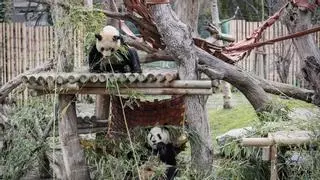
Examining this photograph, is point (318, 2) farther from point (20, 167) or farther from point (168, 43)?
point (20, 167)

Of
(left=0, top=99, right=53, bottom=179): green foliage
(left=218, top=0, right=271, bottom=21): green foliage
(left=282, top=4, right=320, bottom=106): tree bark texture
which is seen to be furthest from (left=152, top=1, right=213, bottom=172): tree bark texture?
(left=218, top=0, right=271, bottom=21): green foliage

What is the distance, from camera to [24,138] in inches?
224

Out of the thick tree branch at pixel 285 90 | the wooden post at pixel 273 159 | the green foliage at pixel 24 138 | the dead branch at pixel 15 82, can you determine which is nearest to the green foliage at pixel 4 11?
the dead branch at pixel 15 82

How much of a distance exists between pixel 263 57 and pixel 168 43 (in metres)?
9.03

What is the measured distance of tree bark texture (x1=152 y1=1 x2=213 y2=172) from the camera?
4.59m

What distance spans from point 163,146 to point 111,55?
2.86 feet

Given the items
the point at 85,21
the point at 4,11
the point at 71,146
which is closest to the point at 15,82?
the point at 71,146

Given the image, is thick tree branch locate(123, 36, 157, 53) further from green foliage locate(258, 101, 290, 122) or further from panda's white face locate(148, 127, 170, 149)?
green foliage locate(258, 101, 290, 122)

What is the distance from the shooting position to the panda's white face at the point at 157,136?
16.2 feet

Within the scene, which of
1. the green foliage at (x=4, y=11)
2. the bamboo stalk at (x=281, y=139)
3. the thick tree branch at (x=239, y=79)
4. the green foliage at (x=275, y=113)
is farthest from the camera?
the green foliage at (x=4, y=11)

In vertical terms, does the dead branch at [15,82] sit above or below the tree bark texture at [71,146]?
above

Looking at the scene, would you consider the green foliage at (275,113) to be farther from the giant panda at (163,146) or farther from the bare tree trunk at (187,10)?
the bare tree trunk at (187,10)

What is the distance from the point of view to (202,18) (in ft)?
62.8

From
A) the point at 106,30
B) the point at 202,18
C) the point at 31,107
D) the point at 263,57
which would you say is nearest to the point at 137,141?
the point at 106,30
